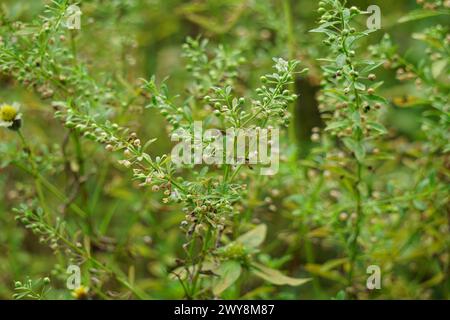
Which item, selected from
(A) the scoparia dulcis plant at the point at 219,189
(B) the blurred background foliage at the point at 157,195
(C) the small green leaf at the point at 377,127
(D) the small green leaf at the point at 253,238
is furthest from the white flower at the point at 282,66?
(D) the small green leaf at the point at 253,238

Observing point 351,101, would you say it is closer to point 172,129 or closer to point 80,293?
point 172,129

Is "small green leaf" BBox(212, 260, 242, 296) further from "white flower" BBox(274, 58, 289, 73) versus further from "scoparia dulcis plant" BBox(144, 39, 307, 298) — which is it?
"white flower" BBox(274, 58, 289, 73)

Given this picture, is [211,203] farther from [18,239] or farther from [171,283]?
[18,239]

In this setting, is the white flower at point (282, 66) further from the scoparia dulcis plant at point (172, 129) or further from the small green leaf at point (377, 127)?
the small green leaf at point (377, 127)

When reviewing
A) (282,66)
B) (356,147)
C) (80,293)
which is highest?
(282,66)

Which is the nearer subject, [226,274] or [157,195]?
[226,274]

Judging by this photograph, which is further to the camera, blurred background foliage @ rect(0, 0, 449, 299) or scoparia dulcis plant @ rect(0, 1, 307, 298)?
blurred background foliage @ rect(0, 0, 449, 299)

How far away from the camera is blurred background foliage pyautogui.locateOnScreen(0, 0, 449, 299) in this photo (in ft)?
5.31

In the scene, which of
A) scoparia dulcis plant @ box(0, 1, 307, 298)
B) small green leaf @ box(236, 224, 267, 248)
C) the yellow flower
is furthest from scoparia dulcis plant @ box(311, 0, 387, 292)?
the yellow flower

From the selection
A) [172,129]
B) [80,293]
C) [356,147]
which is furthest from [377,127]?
[80,293]

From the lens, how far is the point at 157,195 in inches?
81.3

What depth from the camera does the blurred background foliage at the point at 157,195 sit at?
5.31 feet

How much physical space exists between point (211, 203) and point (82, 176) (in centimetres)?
70
